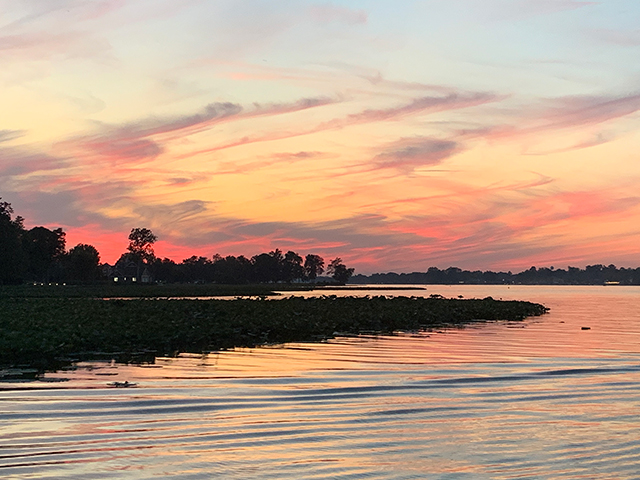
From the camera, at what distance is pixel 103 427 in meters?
13.2

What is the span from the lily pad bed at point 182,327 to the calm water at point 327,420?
4.07 meters

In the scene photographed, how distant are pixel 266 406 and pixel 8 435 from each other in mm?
5507

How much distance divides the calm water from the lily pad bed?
4.07 m

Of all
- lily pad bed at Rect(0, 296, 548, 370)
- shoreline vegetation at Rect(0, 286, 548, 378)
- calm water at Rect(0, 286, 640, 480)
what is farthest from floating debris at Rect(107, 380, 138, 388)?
lily pad bed at Rect(0, 296, 548, 370)

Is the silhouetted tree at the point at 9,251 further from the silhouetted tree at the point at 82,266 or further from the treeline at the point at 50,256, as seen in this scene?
the silhouetted tree at the point at 82,266

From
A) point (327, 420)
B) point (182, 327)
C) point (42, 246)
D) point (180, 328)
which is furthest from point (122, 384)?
point (42, 246)

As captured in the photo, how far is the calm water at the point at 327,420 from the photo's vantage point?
34.6 ft

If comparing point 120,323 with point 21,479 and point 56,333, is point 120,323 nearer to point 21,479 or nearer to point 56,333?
point 56,333

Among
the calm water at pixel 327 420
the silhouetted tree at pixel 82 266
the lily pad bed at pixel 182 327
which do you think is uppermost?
the silhouetted tree at pixel 82 266

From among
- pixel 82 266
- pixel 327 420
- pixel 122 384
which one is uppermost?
pixel 82 266

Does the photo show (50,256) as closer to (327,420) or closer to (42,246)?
(42,246)

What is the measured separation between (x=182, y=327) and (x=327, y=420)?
2374cm

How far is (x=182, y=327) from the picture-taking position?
36688 mm

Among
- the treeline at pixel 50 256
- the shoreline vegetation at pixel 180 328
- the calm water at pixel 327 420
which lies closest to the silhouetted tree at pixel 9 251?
the treeline at pixel 50 256
